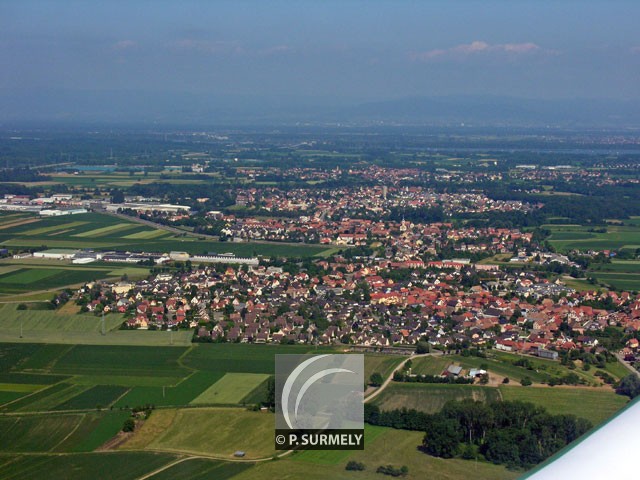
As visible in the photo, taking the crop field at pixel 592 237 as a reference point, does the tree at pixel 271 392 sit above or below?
above

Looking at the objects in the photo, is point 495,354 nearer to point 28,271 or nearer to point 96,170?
point 28,271

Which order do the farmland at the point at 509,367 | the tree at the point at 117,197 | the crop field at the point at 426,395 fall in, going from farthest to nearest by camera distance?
the tree at the point at 117,197, the farmland at the point at 509,367, the crop field at the point at 426,395

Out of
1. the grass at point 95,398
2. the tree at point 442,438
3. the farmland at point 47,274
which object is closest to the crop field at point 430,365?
the tree at point 442,438

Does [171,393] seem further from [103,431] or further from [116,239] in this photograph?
[116,239]

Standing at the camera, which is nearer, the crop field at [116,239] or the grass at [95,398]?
the grass at [95,398]

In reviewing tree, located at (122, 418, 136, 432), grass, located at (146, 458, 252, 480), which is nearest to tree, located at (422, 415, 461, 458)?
grass, located at (146, 458, 252, 480)

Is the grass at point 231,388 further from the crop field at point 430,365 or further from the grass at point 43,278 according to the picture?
the grass at point 43,278

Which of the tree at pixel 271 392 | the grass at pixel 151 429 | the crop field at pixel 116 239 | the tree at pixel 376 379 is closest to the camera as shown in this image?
the grass at pixel 151 429
